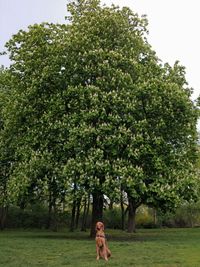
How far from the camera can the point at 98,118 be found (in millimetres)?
36906

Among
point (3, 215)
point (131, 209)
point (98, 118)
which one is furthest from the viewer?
point (3, 215)

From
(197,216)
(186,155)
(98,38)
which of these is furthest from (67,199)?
(197,216)

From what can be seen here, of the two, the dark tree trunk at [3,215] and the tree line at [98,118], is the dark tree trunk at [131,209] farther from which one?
the dark tree trunk at [3,215]

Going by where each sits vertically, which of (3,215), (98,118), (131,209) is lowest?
(131,209)

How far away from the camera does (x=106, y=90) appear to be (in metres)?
38.7

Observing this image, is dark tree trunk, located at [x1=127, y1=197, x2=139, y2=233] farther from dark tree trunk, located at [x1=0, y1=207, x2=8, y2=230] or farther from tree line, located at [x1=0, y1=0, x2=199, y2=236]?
dark tree trunk, located at [x1=0, y1=207, x2=8, y2=230]

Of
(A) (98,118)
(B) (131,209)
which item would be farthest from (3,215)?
(A) (98,118)

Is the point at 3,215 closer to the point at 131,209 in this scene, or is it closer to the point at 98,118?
the point at 131,209

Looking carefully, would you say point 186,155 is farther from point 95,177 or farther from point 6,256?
point 6,256

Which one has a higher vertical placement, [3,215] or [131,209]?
[3,215]

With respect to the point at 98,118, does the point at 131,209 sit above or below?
below

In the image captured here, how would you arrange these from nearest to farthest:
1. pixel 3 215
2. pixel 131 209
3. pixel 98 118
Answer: pixel 98 118 → pixel 131 209 → pixel 3 215

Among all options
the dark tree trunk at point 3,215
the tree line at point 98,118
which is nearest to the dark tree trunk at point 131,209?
the tree line at point 98,118

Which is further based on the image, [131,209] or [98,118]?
[131,209]
